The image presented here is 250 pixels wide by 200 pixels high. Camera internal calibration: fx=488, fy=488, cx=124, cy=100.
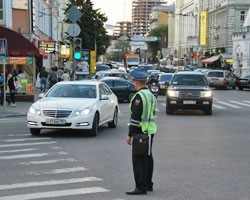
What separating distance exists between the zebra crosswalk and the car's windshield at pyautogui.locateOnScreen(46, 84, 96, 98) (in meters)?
2.32

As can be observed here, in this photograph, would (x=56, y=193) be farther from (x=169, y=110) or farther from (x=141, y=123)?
(x=169, y=110)

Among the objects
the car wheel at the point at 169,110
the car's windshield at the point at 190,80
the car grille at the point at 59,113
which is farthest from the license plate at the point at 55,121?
the car's windshield at the point at 190,80

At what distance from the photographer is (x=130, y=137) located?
6711mm

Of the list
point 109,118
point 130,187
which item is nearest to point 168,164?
point 130,187

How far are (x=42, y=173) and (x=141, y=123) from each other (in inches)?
96.7

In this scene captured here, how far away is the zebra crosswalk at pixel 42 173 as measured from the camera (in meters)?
6.95

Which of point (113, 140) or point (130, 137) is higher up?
point (130, 137)

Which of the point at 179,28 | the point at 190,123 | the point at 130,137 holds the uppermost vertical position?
the point at 179,28

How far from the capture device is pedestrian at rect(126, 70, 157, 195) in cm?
665

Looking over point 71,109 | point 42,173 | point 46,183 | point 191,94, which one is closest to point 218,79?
point 191,94

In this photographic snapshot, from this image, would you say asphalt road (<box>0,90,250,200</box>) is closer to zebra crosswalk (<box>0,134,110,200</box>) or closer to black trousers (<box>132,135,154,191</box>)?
zebra crosswalk (<box>0,134,110,200</box>)

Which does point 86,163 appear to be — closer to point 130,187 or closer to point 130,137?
point 130,187

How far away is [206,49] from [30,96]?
7064 cm

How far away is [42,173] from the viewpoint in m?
8.27
